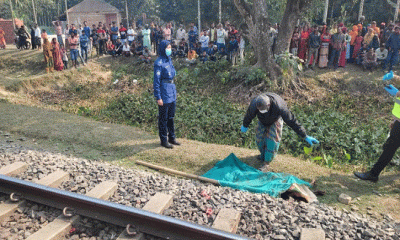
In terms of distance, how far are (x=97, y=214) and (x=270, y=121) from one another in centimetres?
314

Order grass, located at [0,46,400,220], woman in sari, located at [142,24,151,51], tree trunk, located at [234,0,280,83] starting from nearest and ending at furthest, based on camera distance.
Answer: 1. grass, located at [0,46,400,220]
2. tree trunk, located at [234,0,280,83]
3. woman in sari, located at [142,24,151,51]

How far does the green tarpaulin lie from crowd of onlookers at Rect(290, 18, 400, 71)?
8749 millimetres

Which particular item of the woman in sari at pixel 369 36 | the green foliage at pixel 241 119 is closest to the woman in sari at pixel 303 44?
the woman in sari at pixel 369 36

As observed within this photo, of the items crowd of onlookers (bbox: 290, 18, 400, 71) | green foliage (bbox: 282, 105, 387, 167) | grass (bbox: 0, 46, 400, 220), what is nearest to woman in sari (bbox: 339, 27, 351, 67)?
crowd of onlookers (bbox: 290, 18, 400, 71)

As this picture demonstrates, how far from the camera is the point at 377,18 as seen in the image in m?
21.9

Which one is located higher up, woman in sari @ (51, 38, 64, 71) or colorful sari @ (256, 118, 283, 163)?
woman in sari @ (51, 38, 64, 71)

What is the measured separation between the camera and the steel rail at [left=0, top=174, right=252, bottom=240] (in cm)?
339

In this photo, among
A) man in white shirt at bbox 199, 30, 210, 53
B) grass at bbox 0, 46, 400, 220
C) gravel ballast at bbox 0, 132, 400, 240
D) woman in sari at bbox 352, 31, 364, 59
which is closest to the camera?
gravel ballast at bbox 0, 132, 400, 240

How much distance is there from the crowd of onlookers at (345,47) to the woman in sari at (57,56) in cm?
1019

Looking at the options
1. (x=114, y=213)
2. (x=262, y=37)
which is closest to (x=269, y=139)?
(x=114, y=213)

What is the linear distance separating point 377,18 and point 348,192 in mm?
21084

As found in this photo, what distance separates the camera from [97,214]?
12.4 feet

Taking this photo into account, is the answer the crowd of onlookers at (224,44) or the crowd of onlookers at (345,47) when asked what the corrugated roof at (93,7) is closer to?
the crowd of onlookers at (224,44)

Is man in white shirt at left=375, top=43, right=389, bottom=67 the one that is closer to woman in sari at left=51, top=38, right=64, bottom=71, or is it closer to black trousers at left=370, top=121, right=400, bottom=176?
black trousers at left=370, top=121, right=400, bottom=176
